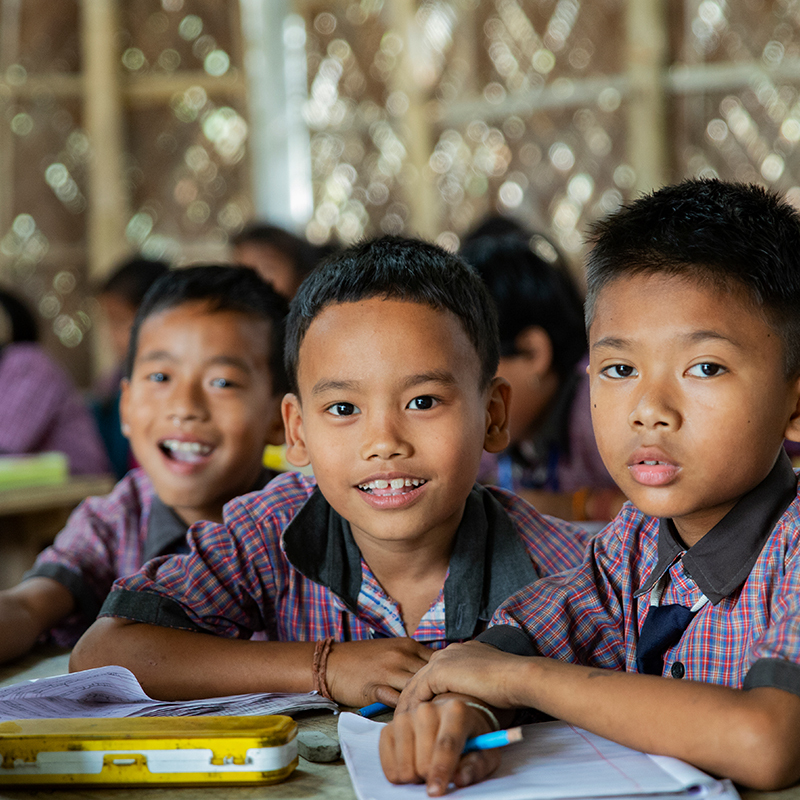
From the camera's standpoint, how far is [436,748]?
2.36 feet

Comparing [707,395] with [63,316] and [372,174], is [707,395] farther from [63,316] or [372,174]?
[63,316]

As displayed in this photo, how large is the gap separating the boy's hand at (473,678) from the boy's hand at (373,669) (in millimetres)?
78

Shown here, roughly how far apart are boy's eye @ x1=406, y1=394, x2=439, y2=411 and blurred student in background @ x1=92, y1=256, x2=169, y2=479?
2407 millimetres

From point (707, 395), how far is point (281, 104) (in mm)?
3877

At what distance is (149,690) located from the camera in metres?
1.03

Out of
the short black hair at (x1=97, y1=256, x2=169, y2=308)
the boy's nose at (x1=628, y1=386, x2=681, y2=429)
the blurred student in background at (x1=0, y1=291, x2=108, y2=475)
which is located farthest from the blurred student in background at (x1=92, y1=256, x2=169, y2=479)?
the boy's nose at (x1=628, y1=386, x2=681, y2=429)

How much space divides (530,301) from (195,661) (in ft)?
4.87

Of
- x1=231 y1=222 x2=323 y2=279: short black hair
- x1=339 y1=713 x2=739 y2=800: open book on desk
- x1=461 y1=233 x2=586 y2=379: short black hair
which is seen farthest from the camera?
x1=231 y1=222 x2=323 y2=279: short black hair

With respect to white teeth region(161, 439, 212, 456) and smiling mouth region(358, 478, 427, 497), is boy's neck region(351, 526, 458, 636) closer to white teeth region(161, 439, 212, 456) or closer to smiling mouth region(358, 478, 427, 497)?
smiling mouth region(358, 478, 427, 497)

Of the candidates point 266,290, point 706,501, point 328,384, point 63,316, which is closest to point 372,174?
point 63,316

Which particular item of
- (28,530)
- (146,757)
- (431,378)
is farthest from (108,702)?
(28,530)

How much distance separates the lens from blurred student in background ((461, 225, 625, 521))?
234 centimetres

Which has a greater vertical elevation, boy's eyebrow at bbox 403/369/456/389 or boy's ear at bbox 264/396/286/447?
boy's ear at bbox 264/396/286/447

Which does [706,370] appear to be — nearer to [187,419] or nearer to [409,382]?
[409,382]
